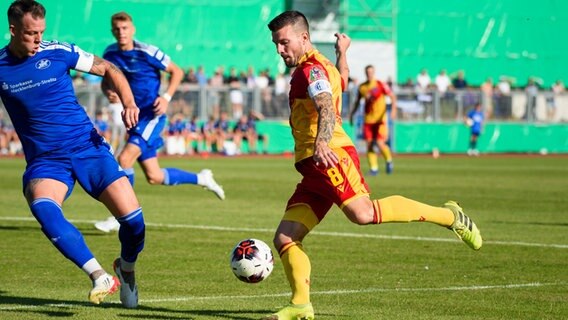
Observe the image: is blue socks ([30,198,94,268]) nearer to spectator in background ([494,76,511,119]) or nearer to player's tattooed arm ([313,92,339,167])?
player's tattooed arm ([313,92,339,167])

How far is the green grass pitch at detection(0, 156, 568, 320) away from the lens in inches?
356

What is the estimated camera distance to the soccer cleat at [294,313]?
8078 millimetres

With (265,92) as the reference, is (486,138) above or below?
below

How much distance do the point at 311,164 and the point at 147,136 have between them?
7.09m

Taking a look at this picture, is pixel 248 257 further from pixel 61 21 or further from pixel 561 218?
pixel 61 21

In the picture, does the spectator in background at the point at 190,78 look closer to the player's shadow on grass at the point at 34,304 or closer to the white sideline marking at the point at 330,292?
the white sideline marking at the point at 330,292

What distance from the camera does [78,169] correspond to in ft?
29.2

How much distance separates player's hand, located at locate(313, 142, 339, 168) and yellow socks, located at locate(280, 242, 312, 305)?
73 cm

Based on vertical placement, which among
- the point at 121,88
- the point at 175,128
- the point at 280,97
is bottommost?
the point at 175,128

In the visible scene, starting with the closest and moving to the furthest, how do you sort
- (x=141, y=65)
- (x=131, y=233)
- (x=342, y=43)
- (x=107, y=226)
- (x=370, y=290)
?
(x=131, y=233) → (x=342, y=43) → (x=370, y=290) → (x=107, y=226) → (x=141, y=65)

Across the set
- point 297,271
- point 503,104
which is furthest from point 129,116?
point 503,104

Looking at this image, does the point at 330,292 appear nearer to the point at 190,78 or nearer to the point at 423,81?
the point at 190,78

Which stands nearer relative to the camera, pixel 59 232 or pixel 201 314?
pixel 59 232

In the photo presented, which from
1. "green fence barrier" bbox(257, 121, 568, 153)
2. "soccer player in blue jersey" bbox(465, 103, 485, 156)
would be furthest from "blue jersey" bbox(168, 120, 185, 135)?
"soccer player in blue jersey" bbox(465, 103, 485, 156)
